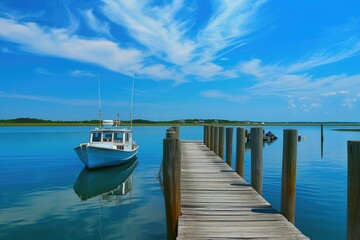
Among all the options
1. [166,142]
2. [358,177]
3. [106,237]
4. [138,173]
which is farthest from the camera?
[138,173]

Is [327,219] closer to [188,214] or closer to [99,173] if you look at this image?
[188,214]

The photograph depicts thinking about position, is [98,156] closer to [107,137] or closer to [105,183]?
[107,137]

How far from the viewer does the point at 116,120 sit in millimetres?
25750

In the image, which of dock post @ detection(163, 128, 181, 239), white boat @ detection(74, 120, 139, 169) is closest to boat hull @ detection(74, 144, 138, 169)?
white boat @ detection(74, 120, 139, 169)

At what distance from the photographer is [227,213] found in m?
6.64

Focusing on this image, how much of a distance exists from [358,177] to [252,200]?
13.5 ft

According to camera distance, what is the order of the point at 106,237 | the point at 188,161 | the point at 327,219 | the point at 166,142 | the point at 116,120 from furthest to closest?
the point at 116,120, the point at 188,161, the point at 327,219, the point at 106,237, the point at 166,142

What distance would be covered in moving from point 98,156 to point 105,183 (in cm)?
255

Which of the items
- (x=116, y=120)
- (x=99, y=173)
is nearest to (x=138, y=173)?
(x=99, y=173)

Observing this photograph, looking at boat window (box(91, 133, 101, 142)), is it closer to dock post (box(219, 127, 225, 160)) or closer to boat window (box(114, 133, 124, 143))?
boat window (box(114, 133, 124, 143))

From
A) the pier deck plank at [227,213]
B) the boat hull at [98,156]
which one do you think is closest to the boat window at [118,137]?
the boat hull at [98,156]

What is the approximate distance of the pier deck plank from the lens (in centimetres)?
550

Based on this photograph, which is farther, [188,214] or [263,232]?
[188,214]

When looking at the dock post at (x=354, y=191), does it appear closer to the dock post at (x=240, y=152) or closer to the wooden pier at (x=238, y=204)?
the wooden pier at (x=238, y=204)
